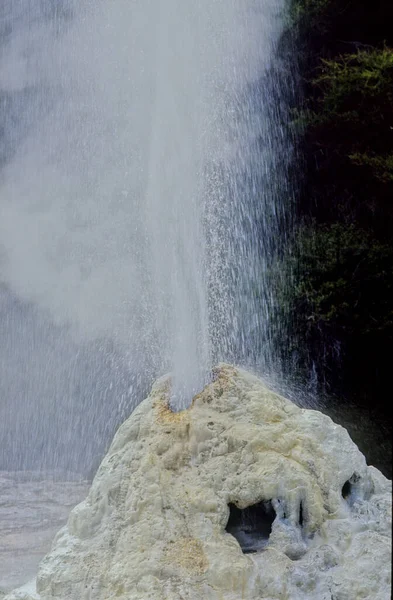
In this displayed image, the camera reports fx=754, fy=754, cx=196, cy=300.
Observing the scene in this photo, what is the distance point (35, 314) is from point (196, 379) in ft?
22.3

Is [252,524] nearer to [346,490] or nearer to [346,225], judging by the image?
[346,490]

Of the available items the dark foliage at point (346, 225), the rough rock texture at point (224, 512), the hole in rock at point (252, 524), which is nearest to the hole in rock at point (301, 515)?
the rough rock texture at point (224, 512)

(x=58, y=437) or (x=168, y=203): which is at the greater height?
(x=168, y=203)

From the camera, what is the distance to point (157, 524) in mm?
3043

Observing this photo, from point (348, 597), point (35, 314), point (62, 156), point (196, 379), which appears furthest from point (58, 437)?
point (348, 597)

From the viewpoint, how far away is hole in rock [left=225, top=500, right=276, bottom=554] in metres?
3.05

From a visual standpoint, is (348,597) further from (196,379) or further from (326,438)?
(196,379)

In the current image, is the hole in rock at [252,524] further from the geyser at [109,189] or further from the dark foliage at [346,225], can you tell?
the dark foliage at [346,225]

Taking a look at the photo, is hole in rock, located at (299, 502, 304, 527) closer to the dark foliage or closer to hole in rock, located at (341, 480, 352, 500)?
hole in rock, located at (341, 480, 352, 500)

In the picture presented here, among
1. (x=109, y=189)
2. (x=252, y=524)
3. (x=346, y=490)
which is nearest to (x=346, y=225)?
(x=109, y=189)

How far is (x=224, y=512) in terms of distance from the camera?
3039 mm

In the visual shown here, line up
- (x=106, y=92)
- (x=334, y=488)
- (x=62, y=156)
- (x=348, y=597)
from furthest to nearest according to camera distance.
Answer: (x=62, y=156), (x=106, y=92), (x=334, y=488), (x=348, y=597)

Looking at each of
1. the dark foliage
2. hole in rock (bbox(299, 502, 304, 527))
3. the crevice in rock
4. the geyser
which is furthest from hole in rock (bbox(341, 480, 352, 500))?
the dark foliage

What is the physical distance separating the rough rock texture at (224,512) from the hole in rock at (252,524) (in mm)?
61
